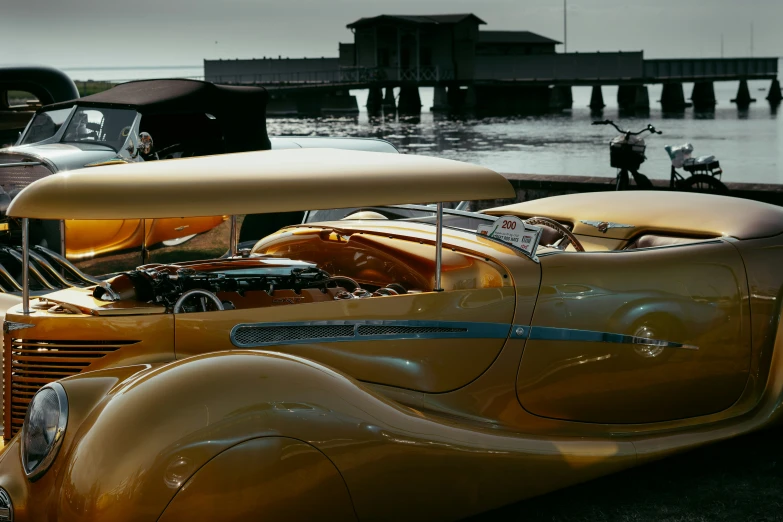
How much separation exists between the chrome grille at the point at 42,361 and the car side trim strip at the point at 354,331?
50cm

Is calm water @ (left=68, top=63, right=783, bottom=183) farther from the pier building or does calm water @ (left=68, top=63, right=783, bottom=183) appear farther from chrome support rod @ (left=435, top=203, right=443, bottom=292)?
chrome support rod @ (left=435, top=203, right=443, bottom=292)

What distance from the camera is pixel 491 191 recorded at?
3852mm

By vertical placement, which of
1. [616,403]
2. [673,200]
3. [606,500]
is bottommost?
[606,500]

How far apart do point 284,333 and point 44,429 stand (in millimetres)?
988

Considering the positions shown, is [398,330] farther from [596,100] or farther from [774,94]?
[774,94]

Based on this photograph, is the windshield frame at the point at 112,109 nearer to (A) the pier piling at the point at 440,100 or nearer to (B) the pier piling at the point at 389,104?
(A) the pier piling at the point at 440,100

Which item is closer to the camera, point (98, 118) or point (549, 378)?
Result: point (549, 378)

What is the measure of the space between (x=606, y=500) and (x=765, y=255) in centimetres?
154

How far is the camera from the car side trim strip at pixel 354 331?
3.61 m

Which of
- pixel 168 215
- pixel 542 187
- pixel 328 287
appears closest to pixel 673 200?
pixel 328 287

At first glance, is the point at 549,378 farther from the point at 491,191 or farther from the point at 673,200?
the point at 673,200

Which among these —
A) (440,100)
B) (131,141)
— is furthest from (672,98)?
(131,141)

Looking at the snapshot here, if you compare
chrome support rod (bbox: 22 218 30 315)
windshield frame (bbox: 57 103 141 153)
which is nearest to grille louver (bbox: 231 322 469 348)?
chrome support rod (bbox: 22 218 30 315)

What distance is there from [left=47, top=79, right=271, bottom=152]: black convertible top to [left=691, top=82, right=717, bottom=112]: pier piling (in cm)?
8302
